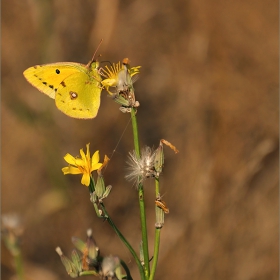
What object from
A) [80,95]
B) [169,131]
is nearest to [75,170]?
[80,95]

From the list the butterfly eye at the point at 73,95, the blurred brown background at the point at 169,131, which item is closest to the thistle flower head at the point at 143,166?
the butterfly eye at the point at 73,95

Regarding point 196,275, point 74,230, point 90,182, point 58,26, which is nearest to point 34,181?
point 74,230

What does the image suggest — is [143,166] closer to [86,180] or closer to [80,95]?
[86,180]

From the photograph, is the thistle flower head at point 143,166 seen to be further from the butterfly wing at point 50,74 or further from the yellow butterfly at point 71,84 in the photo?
the butterfly wing at point 50,74

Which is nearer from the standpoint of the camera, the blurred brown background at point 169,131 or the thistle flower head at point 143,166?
the thistle flower head at point 143,166

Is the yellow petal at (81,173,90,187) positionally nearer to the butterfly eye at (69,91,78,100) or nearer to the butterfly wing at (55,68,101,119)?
the butterfly wing at (55,68,101,119)

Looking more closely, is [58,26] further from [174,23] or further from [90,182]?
[90,182]

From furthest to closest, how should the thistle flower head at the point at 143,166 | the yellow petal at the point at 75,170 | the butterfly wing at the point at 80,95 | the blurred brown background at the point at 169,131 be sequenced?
the blurred brown background at the point at 169,131 → the butterfly wing at the point at 80,95 → the yellow petal at the point at 75,170 → the thistle flower head at the point at 143,166
